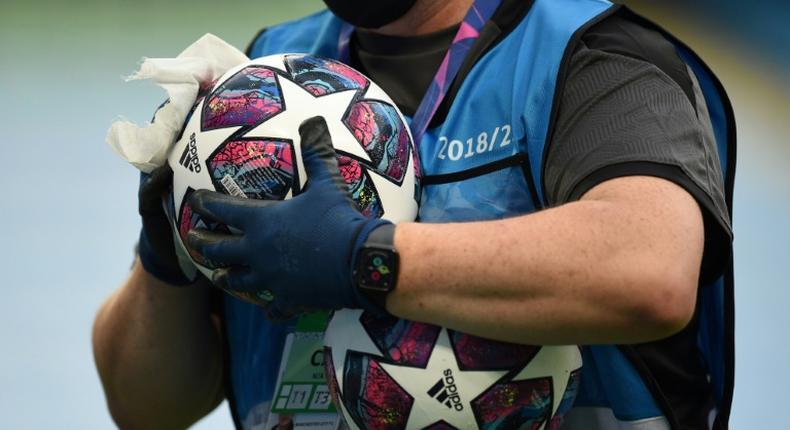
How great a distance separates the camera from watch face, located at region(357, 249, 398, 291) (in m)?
1.86

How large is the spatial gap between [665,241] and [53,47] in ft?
17.9

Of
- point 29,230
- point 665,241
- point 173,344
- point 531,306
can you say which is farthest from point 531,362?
point 29,230

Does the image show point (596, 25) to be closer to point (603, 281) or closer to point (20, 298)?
point (603, 281)

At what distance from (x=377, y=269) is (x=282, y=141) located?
261 mm

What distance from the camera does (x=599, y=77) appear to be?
2.03m

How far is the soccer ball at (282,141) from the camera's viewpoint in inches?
77.6

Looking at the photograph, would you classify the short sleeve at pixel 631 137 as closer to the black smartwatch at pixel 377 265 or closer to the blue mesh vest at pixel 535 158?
the blue mesh vest at pixel 535 158

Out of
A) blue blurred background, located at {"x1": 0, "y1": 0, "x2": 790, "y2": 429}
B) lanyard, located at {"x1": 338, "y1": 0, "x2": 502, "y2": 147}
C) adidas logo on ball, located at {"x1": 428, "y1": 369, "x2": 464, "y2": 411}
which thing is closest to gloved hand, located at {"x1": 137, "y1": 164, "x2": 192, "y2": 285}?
lanyard, located at {"x1": 338, "y1": 0, "x2": 502, "y2": 147}

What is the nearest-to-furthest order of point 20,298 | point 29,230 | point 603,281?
point 603,281
point 20,298
point 29,230

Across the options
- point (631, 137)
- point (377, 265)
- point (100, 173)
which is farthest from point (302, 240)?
point (100, 173)

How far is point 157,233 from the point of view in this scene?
2.31 m

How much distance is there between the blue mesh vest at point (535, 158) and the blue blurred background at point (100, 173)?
1803 mm

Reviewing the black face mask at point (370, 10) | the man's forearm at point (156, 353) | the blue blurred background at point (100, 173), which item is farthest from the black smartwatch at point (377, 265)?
the blue blurred background at point (100, 173)

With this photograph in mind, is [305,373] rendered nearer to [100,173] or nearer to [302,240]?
[302,240]
